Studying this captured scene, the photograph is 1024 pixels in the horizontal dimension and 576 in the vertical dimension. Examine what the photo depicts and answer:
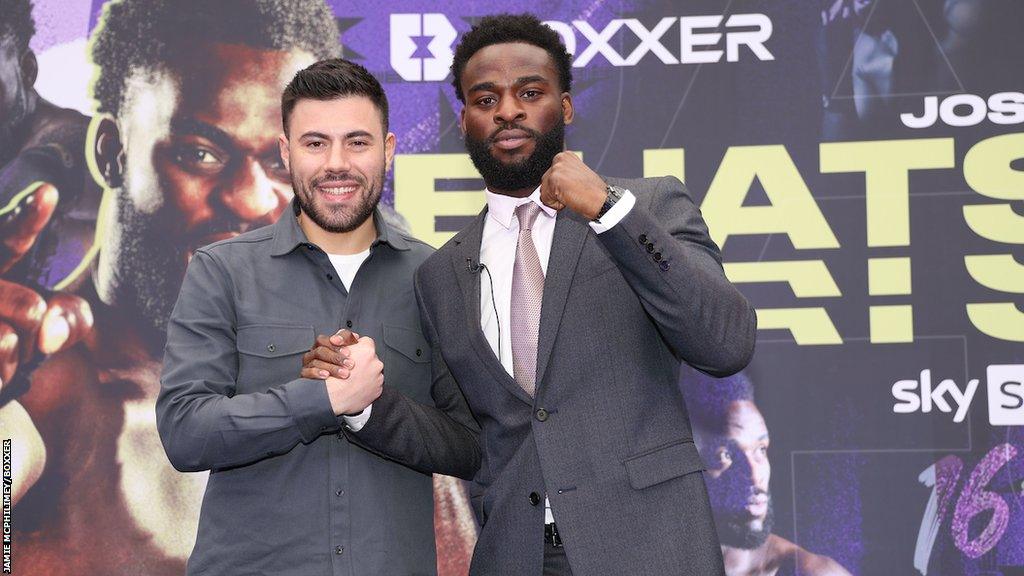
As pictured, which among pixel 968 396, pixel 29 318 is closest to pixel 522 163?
pixel 968 396

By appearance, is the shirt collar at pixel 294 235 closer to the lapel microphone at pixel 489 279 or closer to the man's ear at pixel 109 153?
the lapel microphone at pixel 489 279

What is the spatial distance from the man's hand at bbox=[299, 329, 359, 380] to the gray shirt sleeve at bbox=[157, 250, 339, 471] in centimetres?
2

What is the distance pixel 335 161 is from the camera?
244 cm

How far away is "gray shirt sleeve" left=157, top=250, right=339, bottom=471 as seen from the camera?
2.13m

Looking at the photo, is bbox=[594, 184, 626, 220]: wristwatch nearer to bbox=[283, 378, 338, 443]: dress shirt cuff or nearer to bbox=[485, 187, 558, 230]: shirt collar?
bbox=[485, 187, 558, 230]: shirt collar

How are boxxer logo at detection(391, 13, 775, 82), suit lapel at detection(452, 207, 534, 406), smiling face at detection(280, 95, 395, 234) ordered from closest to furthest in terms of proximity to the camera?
1. suit lapel at detection(452, 207, 534, 406)
2. smiling face at detection(280, 95, 395, 234)
3. boxxer logo at detection(391, 13, 775, 82)

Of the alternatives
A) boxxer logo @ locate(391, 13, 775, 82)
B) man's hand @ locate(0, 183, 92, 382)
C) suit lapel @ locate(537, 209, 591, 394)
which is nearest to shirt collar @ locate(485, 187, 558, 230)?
suit lapel @ locate(537, 209, 591, 394)

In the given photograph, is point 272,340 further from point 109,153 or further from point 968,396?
point 968,396

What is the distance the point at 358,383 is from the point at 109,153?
2.32 metres

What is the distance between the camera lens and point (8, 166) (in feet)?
13.1

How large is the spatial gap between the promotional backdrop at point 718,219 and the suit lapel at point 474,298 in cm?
148

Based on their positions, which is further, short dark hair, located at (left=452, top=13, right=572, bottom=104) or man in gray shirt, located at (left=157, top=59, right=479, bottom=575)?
short dark hair, located at (left=452, top=13, right=572, bottom=104)

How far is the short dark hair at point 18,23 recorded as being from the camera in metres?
4.02

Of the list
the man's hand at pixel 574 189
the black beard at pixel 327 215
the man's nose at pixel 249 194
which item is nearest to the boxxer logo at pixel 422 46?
the man's nose at pixel 249 194
